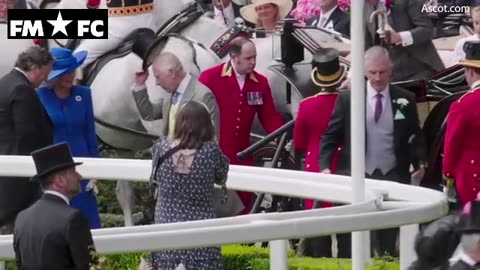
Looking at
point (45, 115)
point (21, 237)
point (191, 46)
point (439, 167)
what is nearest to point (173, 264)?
point (21, 237)

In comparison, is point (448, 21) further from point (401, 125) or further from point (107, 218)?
point (107, 218)

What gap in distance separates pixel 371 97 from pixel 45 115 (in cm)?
205

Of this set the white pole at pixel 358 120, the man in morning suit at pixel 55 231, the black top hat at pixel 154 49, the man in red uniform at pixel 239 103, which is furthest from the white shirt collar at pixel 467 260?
the black top hat at pixel 154 49

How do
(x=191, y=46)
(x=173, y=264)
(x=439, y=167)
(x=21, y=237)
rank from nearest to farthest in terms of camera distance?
(x=21, y=237) < (x=173, y=264) < (x=439, y=167) < (x=191, y=46)

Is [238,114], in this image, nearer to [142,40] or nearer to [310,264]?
[142,40]

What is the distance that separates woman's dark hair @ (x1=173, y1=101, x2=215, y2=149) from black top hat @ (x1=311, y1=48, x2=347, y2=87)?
2988mm

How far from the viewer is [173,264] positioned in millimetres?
9453

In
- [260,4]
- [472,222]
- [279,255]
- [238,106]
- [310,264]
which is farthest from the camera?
[260,4]

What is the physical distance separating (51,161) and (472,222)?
216 centimetres

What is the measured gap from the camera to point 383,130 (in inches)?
477

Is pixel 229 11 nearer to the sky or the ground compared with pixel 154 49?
nearer to the sky

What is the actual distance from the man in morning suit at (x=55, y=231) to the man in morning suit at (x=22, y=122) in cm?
352

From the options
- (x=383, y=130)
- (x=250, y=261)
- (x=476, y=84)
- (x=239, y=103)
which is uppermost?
(x=476, y=84)

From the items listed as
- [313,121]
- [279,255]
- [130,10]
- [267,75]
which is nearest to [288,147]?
[267,75]
